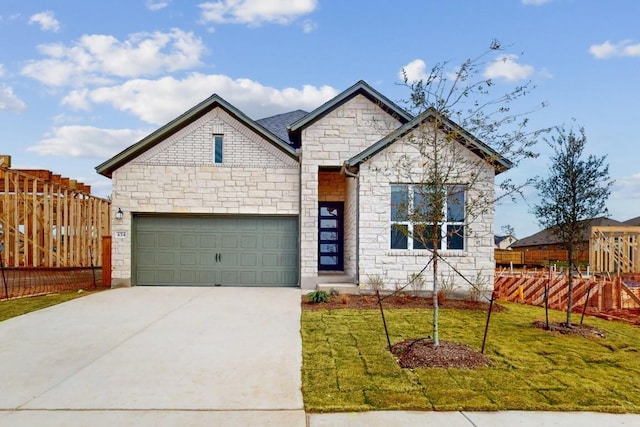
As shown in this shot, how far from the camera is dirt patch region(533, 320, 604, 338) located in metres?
8.69

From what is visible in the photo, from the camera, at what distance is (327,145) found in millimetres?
14125

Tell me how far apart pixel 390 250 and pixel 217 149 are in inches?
248

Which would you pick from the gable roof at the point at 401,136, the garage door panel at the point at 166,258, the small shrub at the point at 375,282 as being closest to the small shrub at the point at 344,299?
the small shrub at the point at 375,282

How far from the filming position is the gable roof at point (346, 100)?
45.4 ft

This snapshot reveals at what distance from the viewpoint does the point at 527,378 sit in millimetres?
5875

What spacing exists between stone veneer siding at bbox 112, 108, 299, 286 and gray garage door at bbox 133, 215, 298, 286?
399 mm

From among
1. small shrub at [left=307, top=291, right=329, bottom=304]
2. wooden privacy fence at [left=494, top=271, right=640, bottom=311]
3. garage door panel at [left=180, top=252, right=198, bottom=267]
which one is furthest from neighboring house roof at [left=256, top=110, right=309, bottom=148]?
wooden privacy fence at [left=494, top=271, right=640, bottom=311]

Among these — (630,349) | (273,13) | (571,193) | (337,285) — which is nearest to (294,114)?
(273,13)

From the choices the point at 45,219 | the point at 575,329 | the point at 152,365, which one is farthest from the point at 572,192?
the point at 45,219

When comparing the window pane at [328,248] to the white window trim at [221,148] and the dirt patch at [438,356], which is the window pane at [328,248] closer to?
the white window trim at [221,148]

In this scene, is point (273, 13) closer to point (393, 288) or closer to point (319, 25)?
point (319, 25)

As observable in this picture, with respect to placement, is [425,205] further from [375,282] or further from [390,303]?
[375,282]

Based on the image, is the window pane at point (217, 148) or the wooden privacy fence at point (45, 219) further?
the wooden privacy fence at point (45, 219)

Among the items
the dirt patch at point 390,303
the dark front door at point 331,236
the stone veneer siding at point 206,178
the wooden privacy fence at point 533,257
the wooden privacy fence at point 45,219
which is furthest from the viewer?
the wooden privacy fence at point 533,257
